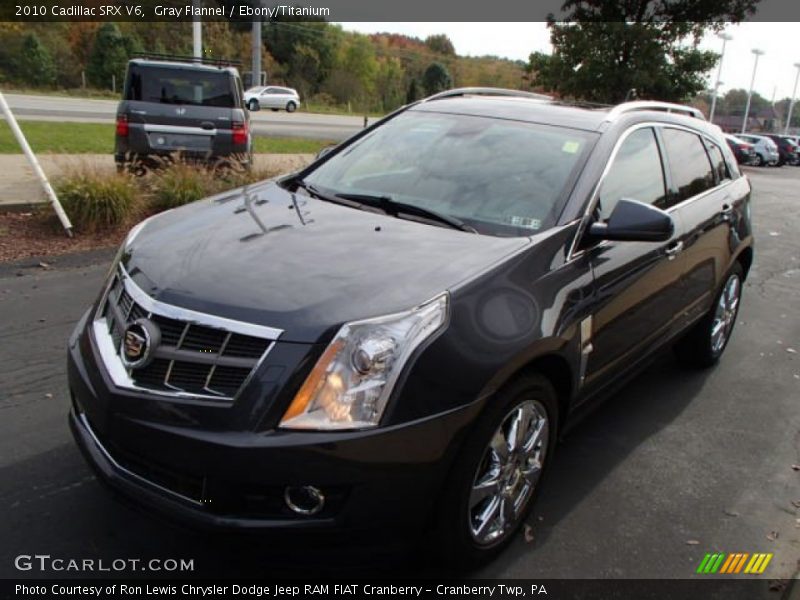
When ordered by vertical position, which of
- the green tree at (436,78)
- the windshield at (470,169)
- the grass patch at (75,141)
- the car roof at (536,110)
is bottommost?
the grass patch at (75,141)

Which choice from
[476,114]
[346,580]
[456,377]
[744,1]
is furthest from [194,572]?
[744,1]

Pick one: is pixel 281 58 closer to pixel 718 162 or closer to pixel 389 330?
pixel 718 162

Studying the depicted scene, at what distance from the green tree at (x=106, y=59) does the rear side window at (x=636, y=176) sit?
183ft

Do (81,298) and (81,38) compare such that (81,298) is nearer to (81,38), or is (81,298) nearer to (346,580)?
(346,580)

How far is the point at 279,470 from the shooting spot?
217 cm

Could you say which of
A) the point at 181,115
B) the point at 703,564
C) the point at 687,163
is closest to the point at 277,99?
the point at 181,115

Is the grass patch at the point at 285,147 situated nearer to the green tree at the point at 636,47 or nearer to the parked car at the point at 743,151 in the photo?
the green tree at the point at 636,47

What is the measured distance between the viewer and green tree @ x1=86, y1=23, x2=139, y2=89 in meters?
53.2

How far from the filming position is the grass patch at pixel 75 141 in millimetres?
14125

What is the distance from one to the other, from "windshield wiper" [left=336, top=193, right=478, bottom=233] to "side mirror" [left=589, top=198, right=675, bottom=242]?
0.58 meters

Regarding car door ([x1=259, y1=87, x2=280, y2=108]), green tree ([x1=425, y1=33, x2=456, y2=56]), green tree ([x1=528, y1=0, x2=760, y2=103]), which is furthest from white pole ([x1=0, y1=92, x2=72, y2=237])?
green tree ([x1=425, y1=33, x2=456, y2=56])

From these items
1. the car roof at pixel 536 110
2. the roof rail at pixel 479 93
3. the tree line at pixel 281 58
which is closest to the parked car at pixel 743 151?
the tree line at pixel 281 58

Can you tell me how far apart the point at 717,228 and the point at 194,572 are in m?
3.67

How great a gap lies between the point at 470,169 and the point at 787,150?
41.0m
